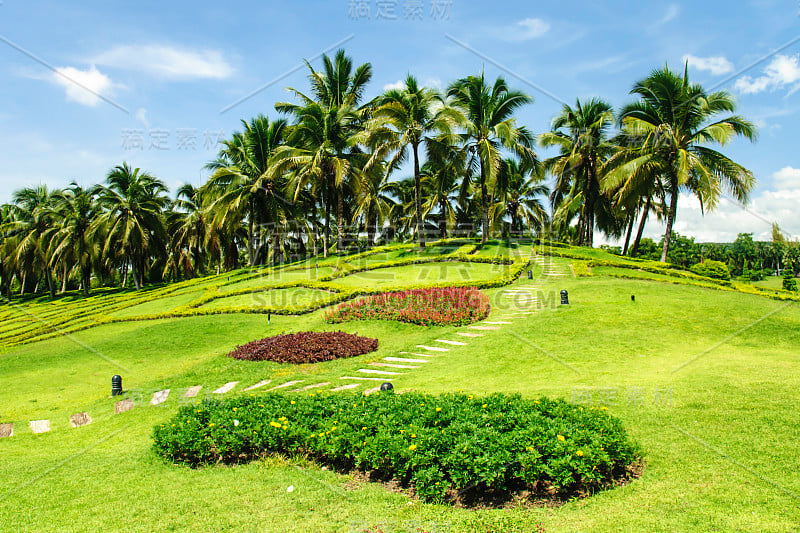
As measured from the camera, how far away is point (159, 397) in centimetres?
947

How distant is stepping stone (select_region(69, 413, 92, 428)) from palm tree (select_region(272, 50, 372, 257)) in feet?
55.4

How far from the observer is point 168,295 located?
23547 millimetres

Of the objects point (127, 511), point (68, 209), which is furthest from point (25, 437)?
point (68, 209)

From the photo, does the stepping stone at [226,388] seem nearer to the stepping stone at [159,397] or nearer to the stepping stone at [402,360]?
the stepping stone at [159,397]

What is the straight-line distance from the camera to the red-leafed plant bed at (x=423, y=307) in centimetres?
1378

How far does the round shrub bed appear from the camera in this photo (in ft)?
15.1

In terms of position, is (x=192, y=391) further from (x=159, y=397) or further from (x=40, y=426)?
(x=40, y=426)

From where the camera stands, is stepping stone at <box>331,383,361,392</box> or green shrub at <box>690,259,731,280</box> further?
green shrub at <box>690,259,731,280</box>

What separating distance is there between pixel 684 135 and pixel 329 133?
17.0 meters

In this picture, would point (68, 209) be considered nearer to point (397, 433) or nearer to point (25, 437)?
point (25, 437)

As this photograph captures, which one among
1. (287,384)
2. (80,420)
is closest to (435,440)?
(287,384)

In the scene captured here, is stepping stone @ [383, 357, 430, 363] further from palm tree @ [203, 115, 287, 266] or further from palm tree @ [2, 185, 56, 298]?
palm tree @ [2, 185, 56, 298]

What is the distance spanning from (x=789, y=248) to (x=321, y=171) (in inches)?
3309

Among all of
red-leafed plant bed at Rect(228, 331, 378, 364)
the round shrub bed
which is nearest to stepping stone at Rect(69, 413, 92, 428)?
the round shrub bed
